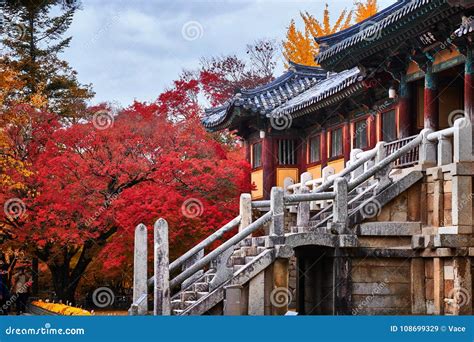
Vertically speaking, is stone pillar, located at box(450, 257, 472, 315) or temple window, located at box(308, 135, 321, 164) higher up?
temple window, located at box(308, 135, 321, 164)

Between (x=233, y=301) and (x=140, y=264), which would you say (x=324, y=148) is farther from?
(x=140, y=264)

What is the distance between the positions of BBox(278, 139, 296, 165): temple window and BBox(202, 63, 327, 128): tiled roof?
1445 mm

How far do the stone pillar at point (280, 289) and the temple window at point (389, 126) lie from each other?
28.9ft

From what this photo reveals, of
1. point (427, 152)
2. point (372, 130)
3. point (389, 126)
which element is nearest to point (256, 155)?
point (372, 130)

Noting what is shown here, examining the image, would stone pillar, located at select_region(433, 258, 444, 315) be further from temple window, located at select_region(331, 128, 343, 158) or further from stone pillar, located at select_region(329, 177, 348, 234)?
temple window, located at select_region(331, 128, 343, 158)

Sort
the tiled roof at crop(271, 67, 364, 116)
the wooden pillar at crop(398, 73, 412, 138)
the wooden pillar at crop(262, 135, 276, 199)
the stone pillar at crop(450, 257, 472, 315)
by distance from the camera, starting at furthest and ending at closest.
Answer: the wooden pillar at crop(262, 135, 276, 199), the tiled roof at crop(271, 67, 364, 116), the wooden pillar at crop(398, 73, 412, 138), the stone pillar at crop(450, 257, 472, 315)

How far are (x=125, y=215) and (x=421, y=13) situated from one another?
42.5 feet

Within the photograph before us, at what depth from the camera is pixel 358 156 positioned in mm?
24297

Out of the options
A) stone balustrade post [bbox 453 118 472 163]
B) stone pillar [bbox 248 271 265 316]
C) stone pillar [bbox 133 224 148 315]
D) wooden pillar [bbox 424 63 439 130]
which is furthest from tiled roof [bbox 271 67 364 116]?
stone pillar [bbox 133 224 148 315]

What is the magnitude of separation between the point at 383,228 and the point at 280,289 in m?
3.01

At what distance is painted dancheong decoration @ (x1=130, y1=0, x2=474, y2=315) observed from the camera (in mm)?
17969

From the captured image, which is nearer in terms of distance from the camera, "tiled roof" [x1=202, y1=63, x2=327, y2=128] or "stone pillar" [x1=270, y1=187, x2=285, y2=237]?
"stone pillar" [x1=270, y1=187, x2=285, y2=237]

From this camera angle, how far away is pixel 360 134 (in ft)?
94.0

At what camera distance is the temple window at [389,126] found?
26009 millimetres
